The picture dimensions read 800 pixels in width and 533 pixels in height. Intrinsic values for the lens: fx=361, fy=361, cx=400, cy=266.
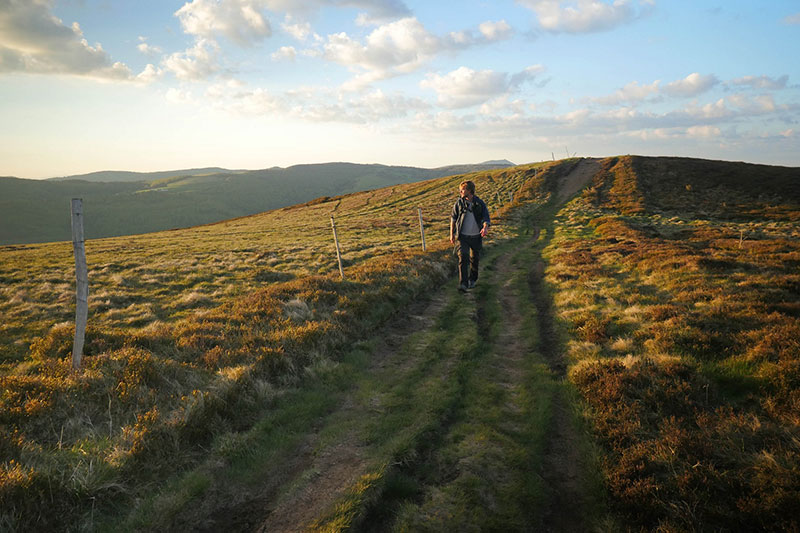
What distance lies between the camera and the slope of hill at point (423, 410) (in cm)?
400

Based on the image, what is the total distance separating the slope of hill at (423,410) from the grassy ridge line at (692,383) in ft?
0.10

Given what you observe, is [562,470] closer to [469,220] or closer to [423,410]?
[423,410]

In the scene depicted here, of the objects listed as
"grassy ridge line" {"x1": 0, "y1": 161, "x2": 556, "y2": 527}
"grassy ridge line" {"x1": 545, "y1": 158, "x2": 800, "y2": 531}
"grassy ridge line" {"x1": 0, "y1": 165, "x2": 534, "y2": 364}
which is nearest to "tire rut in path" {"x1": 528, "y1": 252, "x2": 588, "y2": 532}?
"grassy ridge line" {"x1": 545, "y1": 158, "x2": 800, "y2": 531}

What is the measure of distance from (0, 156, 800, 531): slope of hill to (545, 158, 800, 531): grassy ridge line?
0.03 metres

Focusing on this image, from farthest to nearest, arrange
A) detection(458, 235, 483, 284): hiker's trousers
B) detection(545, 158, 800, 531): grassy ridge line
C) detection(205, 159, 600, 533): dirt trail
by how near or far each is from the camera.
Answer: detection(458, 235, 483, 284): hiker's trousers < detection(205, 159, 600, 533): dirt trail < detection(545, 158, 800, 531): grassy ridge line

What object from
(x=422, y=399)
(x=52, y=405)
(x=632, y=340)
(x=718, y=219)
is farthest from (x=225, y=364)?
(x=718, y=219)

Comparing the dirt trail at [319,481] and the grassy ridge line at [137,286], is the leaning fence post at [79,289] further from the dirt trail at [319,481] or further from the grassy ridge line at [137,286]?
the dirt trail at [319,481]

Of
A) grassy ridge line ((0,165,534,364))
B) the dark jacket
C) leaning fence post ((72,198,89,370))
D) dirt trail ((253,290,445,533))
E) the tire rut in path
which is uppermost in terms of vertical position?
the dark jacket

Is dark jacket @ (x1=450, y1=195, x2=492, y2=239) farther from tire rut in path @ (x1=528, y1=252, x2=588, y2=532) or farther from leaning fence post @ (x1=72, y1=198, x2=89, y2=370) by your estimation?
leaning fence post @ (x1=72, y1=198, x2=89, y2=370)

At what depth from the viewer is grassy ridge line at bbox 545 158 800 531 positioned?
3715mm

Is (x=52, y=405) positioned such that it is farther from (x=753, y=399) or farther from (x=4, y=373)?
(x=753, y=399)

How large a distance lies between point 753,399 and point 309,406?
22.2 feet

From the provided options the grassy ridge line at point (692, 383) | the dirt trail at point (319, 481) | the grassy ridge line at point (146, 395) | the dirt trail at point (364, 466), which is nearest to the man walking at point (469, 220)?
the grassy ridge line at point (692, 383)

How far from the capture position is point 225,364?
7078mm
